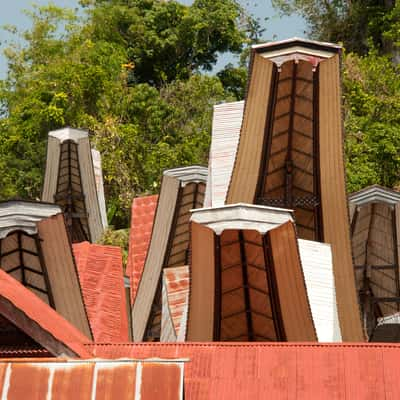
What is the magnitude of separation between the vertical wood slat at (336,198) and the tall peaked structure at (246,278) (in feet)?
6.91

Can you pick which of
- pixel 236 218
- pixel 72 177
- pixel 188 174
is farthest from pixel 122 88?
pixel 236 218

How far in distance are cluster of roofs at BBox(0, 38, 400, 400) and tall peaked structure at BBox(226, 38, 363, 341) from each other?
20 millimetres

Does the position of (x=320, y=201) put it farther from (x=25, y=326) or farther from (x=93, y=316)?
(x=25, y=326)

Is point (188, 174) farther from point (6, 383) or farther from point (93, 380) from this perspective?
point (6, 383)

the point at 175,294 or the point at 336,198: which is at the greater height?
the point at 336,198

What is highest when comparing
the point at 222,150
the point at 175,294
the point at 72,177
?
the point at 72,177

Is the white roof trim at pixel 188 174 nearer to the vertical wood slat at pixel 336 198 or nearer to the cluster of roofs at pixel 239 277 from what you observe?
the cluster of roofs at pixel 239 277

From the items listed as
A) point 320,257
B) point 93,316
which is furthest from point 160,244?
point 320,257

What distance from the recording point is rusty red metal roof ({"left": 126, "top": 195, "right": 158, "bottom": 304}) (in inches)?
802

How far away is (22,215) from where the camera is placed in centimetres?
1405

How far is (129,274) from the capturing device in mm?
20391

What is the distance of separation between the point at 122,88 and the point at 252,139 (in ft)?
67.1

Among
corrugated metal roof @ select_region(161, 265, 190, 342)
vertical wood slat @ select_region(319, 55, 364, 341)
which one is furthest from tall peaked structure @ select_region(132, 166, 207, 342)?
vertical wood slat @ select_region(319, 55, 364, 341)

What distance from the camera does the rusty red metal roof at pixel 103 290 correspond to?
16.5 m
